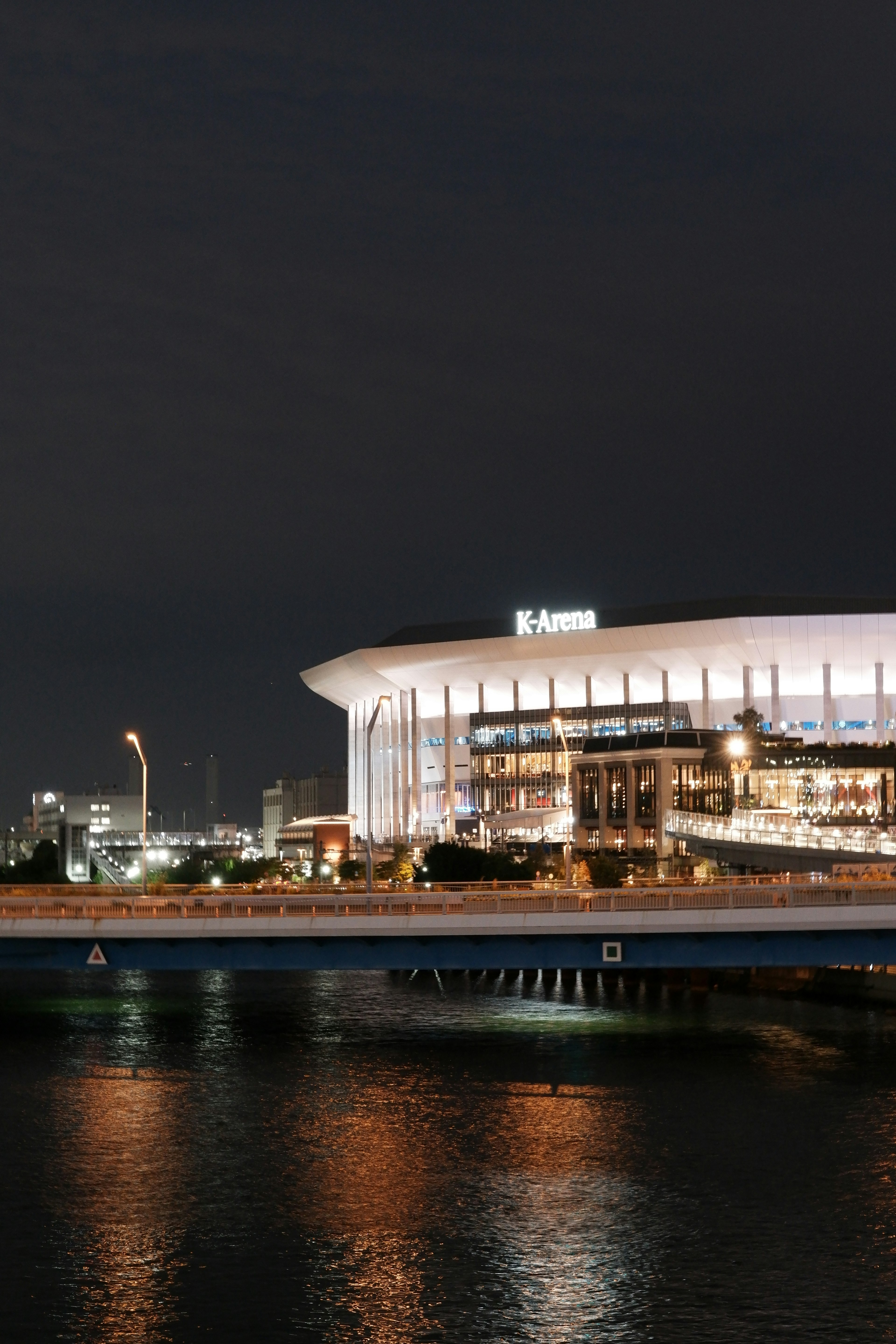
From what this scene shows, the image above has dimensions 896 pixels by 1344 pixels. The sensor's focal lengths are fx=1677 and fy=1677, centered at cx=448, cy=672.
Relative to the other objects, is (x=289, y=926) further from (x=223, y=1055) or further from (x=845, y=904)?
(x=845, y=904)

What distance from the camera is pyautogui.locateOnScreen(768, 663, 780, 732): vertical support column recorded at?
162m

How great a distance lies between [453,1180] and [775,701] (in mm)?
127988

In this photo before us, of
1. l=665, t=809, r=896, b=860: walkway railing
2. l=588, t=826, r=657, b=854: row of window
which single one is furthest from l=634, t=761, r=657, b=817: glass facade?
l=665, t=809, r=896, b=860: walkway railing

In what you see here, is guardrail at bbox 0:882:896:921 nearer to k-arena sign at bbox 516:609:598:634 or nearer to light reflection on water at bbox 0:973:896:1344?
light reflection on water at bbox 0:973:896:1344

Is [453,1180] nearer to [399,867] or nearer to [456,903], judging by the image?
[456,903]

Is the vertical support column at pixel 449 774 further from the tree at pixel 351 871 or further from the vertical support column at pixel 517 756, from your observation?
the tree at pixel 351 871

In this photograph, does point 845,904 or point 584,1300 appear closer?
point 584,1300

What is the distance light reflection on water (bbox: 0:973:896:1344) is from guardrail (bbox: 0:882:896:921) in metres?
5.11

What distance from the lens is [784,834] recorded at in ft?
298

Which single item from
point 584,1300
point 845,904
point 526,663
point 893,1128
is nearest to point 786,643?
point 526,663

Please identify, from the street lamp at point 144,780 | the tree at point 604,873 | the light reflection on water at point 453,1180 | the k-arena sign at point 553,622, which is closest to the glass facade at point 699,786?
the k-arena sign at point 553,622

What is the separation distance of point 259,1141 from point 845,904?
21417 mm

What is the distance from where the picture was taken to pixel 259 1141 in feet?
145

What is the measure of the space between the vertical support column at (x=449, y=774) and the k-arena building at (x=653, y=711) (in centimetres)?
27
